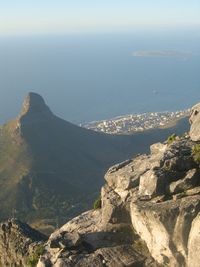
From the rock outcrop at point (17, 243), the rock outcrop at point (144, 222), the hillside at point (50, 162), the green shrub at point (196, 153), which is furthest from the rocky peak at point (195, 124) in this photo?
the hillside at point (50, 162)

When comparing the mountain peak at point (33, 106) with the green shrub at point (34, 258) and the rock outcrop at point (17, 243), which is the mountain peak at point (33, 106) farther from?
the green shrub at point (34, 258)

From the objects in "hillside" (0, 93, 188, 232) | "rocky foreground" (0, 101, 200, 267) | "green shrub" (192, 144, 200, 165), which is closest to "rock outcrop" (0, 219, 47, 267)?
"rocky foreground" (0, 101, 200, 267)

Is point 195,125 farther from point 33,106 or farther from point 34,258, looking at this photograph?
point 33,106

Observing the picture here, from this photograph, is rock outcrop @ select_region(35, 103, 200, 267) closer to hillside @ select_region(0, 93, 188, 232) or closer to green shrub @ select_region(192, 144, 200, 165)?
green shrub @ select_region(192, 144, 200, 165)

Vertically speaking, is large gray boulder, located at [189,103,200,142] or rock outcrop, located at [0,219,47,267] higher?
large gray boulder, located at [189,103,200,142]

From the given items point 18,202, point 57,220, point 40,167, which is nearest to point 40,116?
point 40,167
